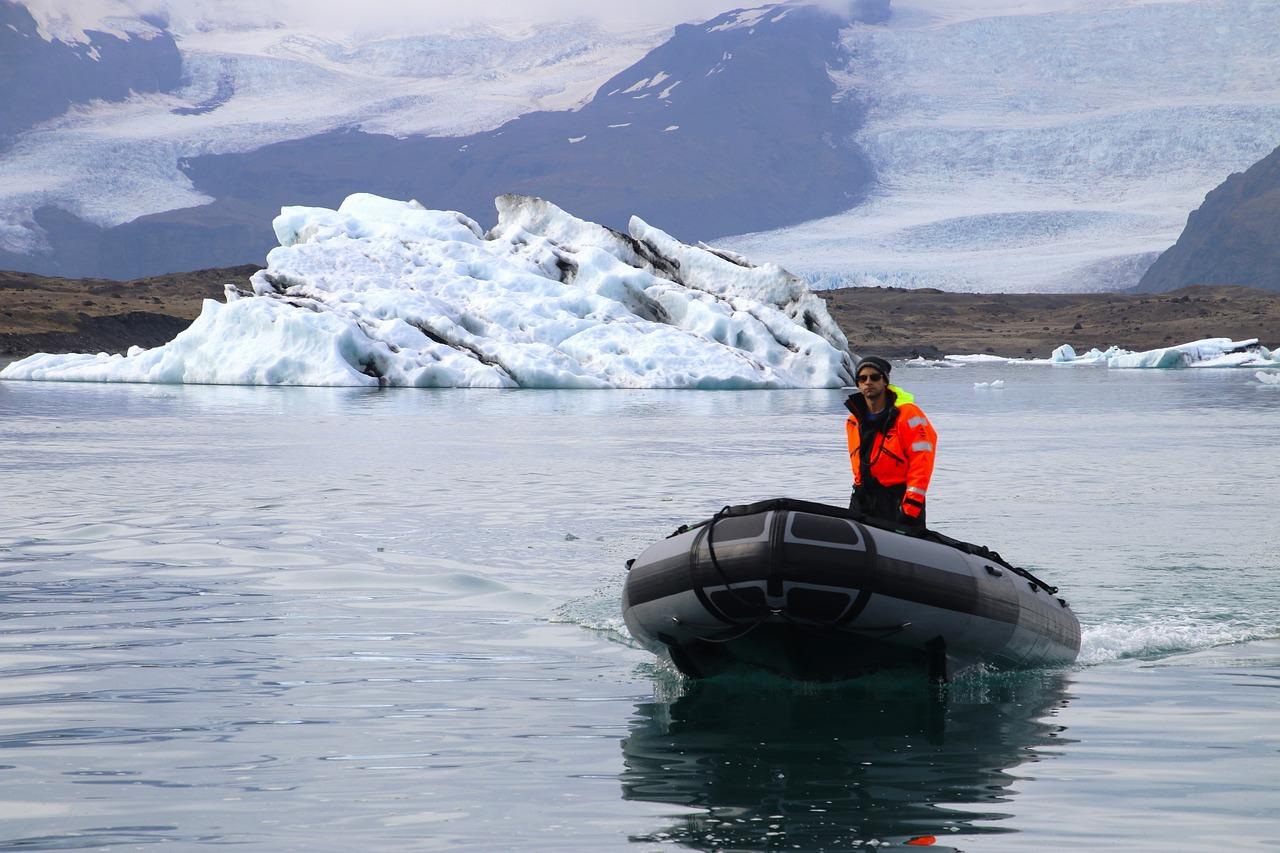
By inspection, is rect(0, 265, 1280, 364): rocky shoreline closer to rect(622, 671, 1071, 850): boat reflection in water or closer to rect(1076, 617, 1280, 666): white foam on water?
rect(1076, 617, 1280, 666): white foam on water

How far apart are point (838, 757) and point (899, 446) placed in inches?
111

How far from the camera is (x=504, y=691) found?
28.1 feet

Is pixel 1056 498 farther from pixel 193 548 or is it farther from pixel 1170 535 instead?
pixel 193 548

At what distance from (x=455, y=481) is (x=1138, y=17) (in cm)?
16684

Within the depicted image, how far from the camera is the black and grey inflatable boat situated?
7.98 m

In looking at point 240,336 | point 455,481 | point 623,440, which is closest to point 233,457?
point 455,481

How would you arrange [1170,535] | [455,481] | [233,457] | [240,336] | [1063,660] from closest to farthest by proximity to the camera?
[1063,660], [1170,535], [455,481], [233,457], [240,336]

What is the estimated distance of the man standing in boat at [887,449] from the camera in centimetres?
939

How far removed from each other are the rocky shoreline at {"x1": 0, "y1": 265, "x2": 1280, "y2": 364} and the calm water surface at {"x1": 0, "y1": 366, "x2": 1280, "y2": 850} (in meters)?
62.3

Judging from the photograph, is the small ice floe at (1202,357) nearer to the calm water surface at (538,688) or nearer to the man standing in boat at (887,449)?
the calm water surface at (538,688)

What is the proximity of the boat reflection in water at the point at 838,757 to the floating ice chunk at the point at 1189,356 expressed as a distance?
242 ft

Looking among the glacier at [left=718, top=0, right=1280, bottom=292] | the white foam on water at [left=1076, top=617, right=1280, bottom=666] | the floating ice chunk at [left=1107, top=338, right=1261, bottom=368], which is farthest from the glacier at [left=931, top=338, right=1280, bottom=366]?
the white foam on water at [left=1076, top=617, right=1280, bottom=666]

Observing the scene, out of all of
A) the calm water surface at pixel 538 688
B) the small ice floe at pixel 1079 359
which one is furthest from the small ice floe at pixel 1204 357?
the calm water surface at pixel 538 688

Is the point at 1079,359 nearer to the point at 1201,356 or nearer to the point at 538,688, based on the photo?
the point at 1201,356
